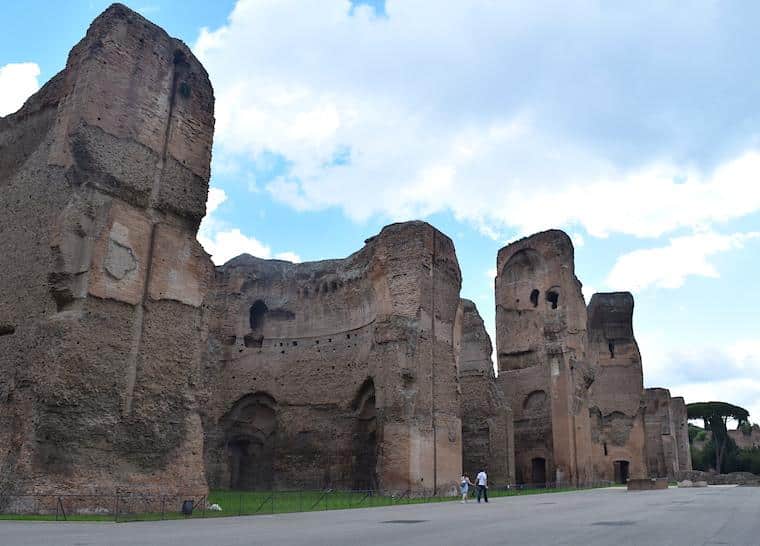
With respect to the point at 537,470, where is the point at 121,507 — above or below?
below

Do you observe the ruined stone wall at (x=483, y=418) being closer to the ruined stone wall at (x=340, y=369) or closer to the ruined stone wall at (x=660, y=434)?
the ruined stone wall at (x=340, y=369)

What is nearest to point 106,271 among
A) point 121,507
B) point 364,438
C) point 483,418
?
point 121,507

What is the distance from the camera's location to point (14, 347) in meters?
11.7

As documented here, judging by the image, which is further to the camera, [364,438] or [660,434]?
[660,434]

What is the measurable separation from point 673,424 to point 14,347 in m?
38.8

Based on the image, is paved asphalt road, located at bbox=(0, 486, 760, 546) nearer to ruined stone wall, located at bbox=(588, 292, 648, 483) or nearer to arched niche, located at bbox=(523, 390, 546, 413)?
arched niche, located at bbox=(523, 390, 546, 413)

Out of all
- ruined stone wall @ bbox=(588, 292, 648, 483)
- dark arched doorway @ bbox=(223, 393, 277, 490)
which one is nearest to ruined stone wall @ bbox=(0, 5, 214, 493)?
dark arched doorway @ bbox=(223, 393, 277, 490)

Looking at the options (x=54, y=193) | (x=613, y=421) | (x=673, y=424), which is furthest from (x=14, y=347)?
(x=673, y=424)

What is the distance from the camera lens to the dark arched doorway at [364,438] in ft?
73.8

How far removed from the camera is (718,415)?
50531 millimetres

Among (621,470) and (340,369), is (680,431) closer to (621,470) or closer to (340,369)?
(621,470)

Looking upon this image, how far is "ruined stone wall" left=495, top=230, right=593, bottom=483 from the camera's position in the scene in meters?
27.7

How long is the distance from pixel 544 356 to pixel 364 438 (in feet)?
32.2

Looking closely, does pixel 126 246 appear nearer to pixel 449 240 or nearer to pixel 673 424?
pixel 449 240
